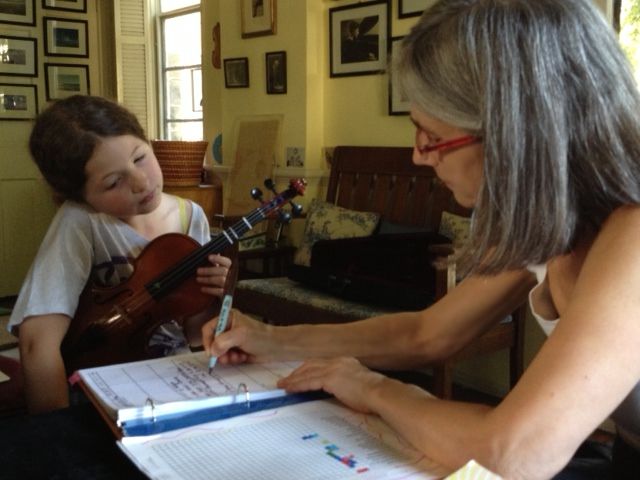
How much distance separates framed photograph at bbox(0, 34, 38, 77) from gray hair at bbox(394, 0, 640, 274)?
4.90m

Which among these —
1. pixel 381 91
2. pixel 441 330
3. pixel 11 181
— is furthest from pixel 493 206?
pixel 11 181

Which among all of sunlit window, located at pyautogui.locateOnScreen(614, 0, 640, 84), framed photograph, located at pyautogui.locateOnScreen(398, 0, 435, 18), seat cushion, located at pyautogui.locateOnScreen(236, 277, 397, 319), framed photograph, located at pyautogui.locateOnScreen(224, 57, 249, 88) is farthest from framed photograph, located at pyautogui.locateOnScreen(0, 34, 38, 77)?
sunlit window, located at pyautogui.locateOnScreen(614, 0, 640, 84)

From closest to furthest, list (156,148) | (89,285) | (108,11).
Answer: (89,285), (156,148), (108,11)

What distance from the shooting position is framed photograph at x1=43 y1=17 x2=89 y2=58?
516cm

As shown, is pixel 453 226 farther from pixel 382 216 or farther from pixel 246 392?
pixel 246 392

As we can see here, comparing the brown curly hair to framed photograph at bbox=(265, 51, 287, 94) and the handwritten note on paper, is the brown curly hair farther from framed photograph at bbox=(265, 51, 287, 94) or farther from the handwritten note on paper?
framed photograph at bbox=(265, 51, 287, 94)

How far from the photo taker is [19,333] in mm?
1177

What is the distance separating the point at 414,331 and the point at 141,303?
51 cm

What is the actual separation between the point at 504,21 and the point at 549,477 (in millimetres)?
475

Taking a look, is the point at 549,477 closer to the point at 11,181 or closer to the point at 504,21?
the point at 504,21

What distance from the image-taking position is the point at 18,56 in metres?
5.05

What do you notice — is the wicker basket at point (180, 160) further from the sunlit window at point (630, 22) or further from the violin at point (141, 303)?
the violin at point (141, 303)

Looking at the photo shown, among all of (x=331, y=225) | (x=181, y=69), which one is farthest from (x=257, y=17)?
(x=331, y=225)

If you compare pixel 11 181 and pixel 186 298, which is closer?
pixel 186 298
